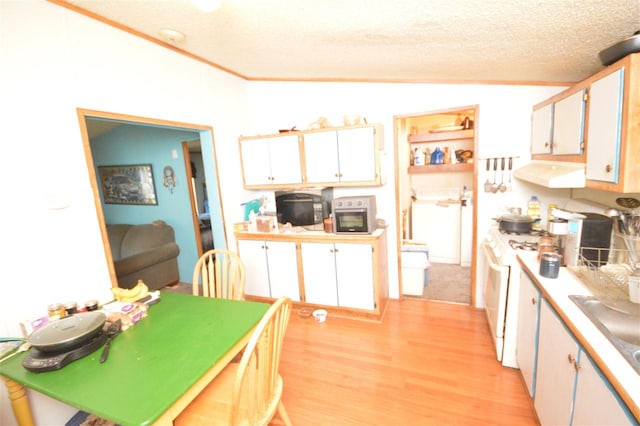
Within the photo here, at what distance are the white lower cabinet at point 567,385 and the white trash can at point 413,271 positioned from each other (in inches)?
63.2

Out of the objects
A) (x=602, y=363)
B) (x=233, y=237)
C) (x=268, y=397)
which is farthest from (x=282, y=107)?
(x=602, y=363)

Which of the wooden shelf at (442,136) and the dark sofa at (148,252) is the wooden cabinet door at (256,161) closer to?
the dark sofa at (148,252)

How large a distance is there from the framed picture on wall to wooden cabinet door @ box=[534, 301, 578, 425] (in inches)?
180

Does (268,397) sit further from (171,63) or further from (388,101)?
(388,101)

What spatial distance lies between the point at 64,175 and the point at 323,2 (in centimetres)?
178

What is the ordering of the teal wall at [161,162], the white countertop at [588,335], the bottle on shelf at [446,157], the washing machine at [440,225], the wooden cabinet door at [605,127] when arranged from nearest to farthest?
the white countertop at [588,335] < the wooden cabinet door at [605,127] < the teal wall at [161,162] < the bottle on shelf at [446,157] < the washing machine at [440,225]

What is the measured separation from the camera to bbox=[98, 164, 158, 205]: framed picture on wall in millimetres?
4117

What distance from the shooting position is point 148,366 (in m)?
1.19

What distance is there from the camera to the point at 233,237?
3.16 metres

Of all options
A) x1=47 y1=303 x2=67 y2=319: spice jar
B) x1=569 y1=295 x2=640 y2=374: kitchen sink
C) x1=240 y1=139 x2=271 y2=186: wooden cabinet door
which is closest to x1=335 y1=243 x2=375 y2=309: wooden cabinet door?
x1=240 y1=139 x2=271 y2=186: wooden cabinet door

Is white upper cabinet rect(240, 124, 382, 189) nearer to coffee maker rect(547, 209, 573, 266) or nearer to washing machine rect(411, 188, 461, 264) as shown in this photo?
coffee maker rect(547, 209, 573, 266)

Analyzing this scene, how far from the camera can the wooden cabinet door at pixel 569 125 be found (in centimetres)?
159

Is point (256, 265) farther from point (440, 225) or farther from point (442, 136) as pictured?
point (442, 136)

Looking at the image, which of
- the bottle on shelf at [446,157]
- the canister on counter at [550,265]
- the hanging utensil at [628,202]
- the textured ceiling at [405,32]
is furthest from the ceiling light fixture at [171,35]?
the bottle on shelf at [446,157]
